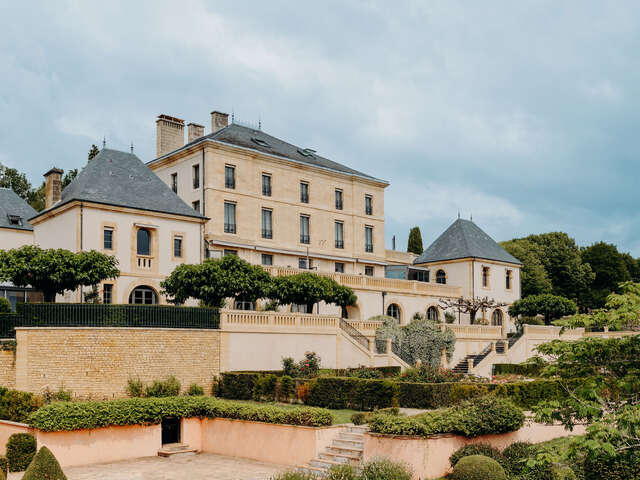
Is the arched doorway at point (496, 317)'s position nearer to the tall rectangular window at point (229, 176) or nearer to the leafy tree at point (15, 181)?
the tall rectangular window at point (229, 176)

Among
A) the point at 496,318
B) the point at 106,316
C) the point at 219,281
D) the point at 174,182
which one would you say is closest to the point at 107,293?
the point at 219,281

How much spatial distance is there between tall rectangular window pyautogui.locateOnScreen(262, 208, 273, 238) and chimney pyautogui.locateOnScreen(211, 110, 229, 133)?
23.9 ft

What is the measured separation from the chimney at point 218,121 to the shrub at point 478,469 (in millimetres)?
34774

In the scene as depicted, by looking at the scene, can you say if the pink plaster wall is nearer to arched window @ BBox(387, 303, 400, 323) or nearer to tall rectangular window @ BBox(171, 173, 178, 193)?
arched window @ BBox(387, 303, 400, 323)

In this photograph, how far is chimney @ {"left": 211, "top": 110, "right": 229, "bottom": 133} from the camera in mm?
48281

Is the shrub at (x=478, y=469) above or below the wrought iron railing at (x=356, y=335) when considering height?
below

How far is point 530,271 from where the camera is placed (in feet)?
224

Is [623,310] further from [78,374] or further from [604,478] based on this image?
[78,374]

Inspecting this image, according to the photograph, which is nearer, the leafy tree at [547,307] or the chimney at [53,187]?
the chimney at [53,187]

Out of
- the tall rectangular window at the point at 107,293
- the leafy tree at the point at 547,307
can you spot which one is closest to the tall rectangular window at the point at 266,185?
the tall rectangular window at the point at 107,293

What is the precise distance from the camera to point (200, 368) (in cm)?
2903

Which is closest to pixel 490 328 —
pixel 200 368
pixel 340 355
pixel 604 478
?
pixel 340 355

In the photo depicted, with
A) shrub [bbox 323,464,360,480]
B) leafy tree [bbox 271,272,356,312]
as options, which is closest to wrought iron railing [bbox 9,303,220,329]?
leafy tree [bbox 271,272,356,312]

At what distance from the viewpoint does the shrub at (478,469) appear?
16906 millimetres
